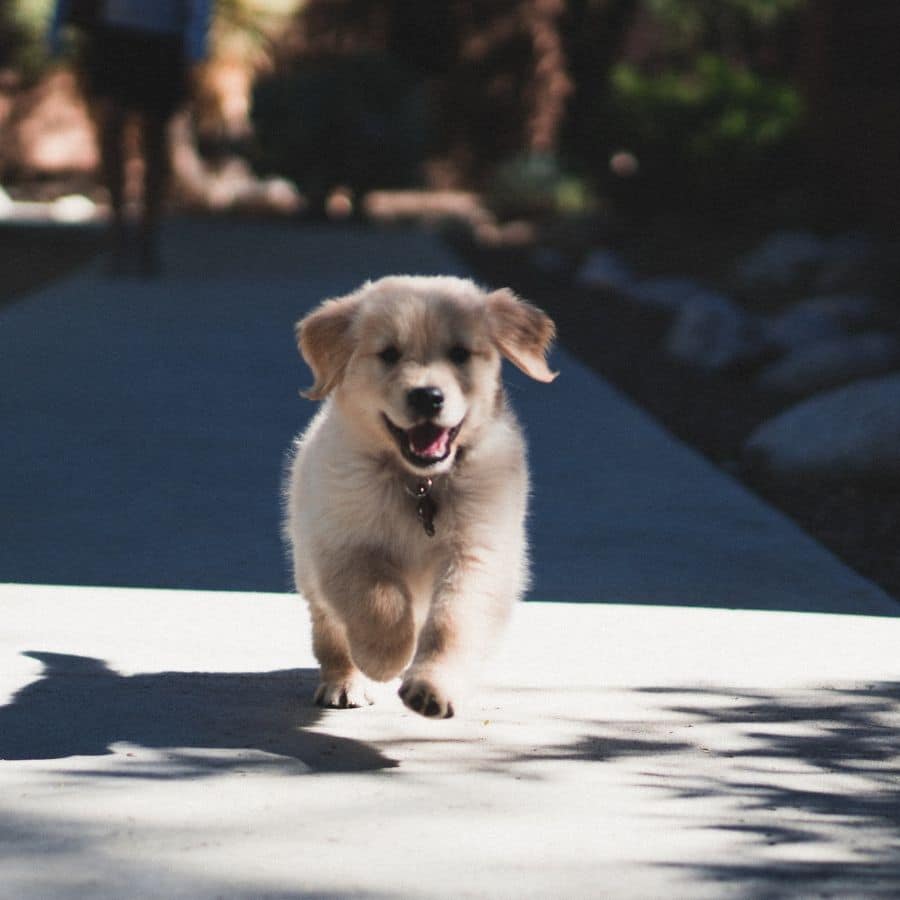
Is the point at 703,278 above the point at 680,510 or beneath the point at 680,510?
above

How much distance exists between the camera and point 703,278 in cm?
2091

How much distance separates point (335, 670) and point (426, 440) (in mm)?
796

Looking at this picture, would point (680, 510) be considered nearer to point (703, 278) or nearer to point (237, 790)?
point (237, 790)

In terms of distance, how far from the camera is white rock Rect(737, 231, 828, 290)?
19.8m

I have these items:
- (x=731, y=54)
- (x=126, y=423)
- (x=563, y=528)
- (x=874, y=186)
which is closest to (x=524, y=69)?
(x=731, y=54)

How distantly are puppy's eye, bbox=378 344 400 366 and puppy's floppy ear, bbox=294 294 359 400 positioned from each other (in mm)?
138

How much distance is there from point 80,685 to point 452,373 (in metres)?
1.40

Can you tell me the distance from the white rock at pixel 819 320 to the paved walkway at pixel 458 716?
4.35m

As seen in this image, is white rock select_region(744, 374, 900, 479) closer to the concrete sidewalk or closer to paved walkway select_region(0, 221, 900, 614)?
paved walkway select_region(0, 221, 900, 614)

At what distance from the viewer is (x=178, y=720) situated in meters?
5.43

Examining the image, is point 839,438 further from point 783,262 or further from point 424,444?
point 783,262

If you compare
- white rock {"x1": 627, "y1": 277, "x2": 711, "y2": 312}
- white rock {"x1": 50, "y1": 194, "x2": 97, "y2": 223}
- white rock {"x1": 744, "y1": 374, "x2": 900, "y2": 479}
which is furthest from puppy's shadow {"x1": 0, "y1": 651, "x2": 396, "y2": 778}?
white rock {"x1": 50, "y1": 194, "x2": 97, "y2": 223}

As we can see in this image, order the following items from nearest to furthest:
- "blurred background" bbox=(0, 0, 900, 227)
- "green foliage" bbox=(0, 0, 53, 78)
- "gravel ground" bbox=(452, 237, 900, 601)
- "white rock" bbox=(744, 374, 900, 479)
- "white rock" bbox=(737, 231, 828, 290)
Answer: "gravel ground" bbox=(452, 237, 900, 601), "white rock" bbox=(744, 374, 900, 479), "white rock" bbox=(737, 231, 828, 290), "blurred background" bbox=(0, 0, 900, 227), "green foliage" bbox=(0, 0, 53, 78)

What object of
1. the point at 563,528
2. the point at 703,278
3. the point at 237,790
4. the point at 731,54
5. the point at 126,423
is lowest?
the point at 237,790
